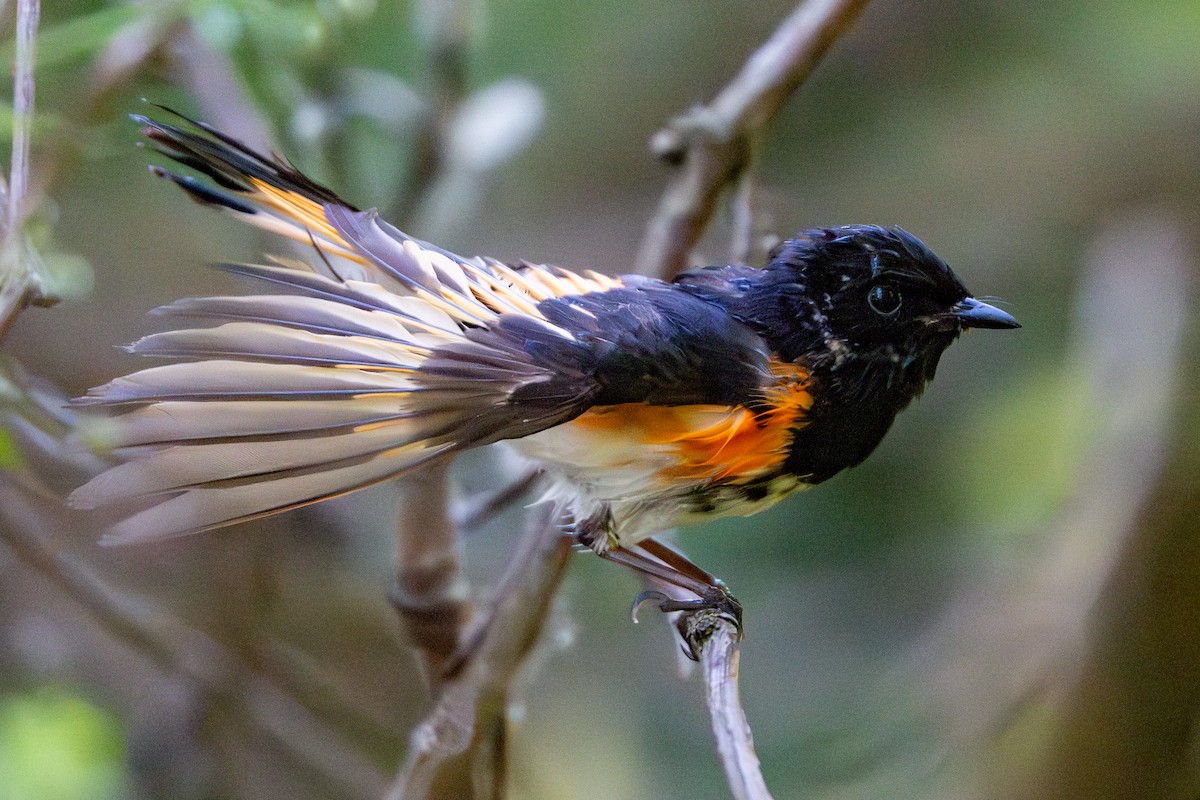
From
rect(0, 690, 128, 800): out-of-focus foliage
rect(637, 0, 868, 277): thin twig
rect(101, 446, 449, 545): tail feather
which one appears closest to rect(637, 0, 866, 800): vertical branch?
rect(637, 0, 868, 277): thin twig

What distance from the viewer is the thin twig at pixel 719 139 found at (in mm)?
2062

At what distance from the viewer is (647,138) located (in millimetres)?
4020

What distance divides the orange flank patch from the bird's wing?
4 centimetres

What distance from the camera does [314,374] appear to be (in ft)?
3.96

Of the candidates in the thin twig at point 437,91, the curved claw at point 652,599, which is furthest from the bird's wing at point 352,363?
the thin twig at point 437,91

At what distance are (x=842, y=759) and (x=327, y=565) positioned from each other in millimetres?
1602

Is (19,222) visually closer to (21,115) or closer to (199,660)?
(21,115)

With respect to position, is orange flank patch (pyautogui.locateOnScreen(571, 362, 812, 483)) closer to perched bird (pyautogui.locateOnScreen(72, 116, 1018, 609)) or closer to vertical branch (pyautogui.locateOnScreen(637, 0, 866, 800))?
perched bird (pyautogui.locateOnScreen(72, 116, 1018, 609))

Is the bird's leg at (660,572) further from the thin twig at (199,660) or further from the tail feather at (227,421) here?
the thin twig at (199,660)

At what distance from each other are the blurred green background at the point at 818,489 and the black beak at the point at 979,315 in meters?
0.74

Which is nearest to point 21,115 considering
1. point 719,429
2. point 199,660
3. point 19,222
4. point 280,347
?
point 19,222

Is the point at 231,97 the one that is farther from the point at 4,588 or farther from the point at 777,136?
the point at 777,136

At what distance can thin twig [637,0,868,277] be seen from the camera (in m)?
2.06

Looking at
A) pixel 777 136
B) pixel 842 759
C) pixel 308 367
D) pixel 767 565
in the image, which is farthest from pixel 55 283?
pixel 777 136
